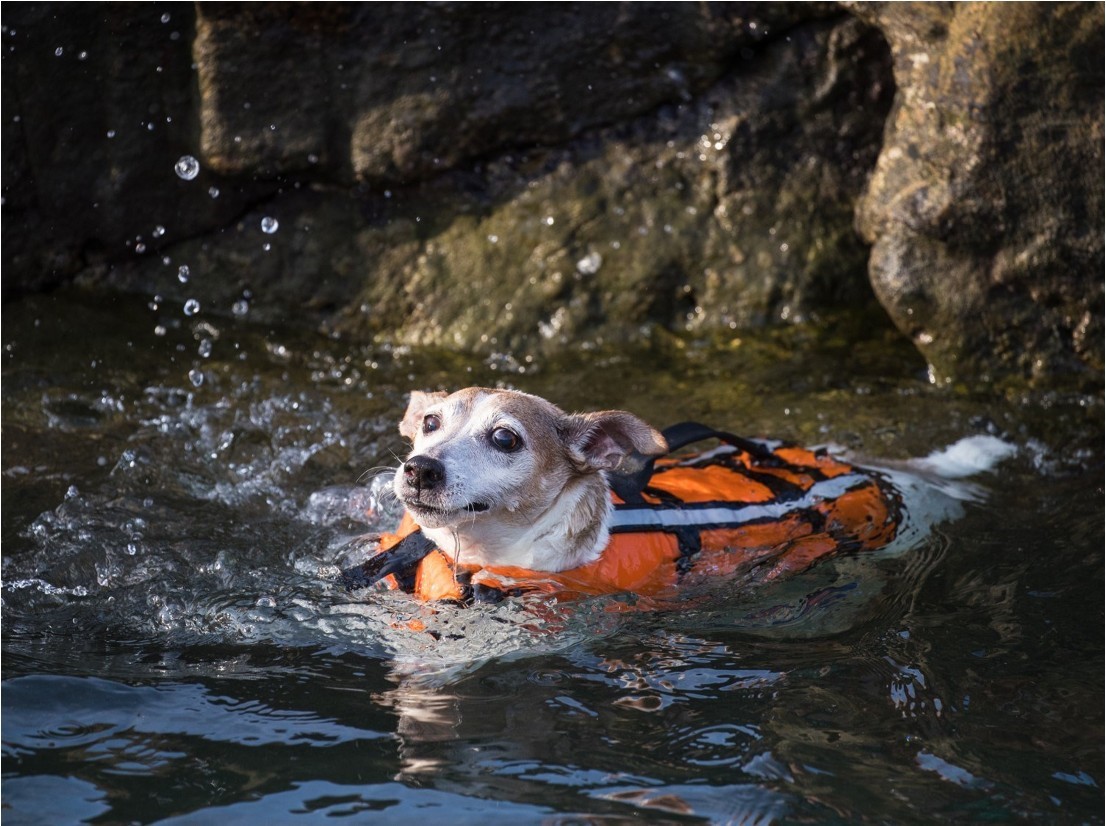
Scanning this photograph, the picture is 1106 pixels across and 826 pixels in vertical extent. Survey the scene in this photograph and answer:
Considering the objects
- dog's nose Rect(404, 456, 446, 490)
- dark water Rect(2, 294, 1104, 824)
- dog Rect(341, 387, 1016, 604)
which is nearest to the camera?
dark water Rect(2, 294, 1104, 824)

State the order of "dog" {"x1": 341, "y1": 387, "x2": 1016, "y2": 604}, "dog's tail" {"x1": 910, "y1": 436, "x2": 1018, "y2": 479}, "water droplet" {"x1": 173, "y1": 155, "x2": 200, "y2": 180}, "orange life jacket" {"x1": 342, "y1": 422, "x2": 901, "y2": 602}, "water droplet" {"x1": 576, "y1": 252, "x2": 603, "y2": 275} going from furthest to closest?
"water droplet" {"x1": 576, "y1": 252, "x2": 603, "y2": 275}, "water droplet" {"x1": 173, "y1": 155, "x2": 200, "y2": 180}, "dog's tail" {"x1": 910, "y1": 436, "x2": 1018, "y2": 479}, "orange life jacket" {"x1": 342, "y1": 422, "x2": 901, "y2": 602}, "dog" {"x1": 341, "y1": 387, "x2": 1016, "y2": 604}

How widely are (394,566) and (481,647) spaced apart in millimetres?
629

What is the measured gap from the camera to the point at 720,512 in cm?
526

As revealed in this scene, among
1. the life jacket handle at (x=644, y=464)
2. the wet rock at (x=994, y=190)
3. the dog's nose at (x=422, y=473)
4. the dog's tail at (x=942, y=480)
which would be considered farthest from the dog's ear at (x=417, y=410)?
the wet rock at (x=994, y=190)

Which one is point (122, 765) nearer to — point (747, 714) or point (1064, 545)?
point (747, 714)

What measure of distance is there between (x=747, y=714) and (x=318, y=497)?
8.32 feet

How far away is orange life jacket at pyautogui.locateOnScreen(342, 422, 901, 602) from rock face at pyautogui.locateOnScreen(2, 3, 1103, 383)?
1.92 m

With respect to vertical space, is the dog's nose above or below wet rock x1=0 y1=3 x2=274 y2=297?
below

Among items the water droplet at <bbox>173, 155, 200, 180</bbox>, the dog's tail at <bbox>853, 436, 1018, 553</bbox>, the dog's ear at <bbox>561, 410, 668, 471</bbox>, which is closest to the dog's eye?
the dog's ear at <bbox>561, 410, 668, 471</bbox>

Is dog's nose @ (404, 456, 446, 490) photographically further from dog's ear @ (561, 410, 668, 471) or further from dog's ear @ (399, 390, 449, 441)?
dog's ear @ (561, 410, 668, 471)

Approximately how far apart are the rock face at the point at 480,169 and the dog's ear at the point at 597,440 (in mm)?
2501

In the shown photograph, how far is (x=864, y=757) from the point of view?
3.88 metres

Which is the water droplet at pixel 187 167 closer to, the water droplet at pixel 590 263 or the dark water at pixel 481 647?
the dark water at pixel 481 647

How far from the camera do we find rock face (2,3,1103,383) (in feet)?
23.9
